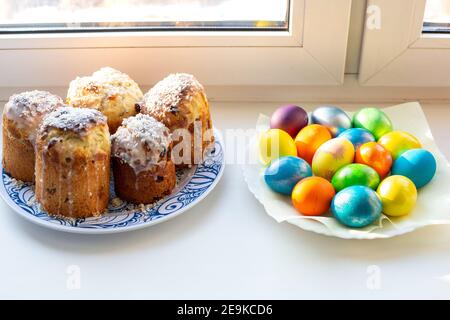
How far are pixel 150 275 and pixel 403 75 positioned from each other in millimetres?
657

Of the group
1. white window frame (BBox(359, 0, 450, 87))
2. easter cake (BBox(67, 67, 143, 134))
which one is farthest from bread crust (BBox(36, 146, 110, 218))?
white window frame (BBox(359, 0, 450, 87))

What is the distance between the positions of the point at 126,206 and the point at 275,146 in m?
0.25

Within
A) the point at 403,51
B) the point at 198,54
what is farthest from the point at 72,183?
the point at 403,51

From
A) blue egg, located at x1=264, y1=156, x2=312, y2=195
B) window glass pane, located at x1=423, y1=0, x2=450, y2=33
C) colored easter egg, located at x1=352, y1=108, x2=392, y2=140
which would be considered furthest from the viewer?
window glass pane, located at x1=423, y1=0, x2=450, y2=33

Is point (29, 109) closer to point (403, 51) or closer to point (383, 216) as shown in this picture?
point (383, 216)

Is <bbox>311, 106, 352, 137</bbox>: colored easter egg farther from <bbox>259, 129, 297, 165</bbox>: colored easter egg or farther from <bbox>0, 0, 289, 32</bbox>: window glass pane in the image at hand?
<bbox>0, 0, 289, 32</bbox>: window glass pane

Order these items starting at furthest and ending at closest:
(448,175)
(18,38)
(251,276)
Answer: (18,38) < (448,175) < (251,276)

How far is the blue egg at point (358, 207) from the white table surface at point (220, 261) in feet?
0.15

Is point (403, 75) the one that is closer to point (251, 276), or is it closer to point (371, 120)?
point (371, 120)

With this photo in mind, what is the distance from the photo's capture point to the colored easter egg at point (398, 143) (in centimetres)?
89

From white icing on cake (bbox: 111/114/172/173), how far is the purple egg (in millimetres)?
225

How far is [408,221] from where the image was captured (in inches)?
31.0

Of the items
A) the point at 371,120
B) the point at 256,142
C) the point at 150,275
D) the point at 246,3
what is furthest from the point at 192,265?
the point at 246,3

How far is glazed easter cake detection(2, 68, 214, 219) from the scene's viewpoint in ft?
2.56
